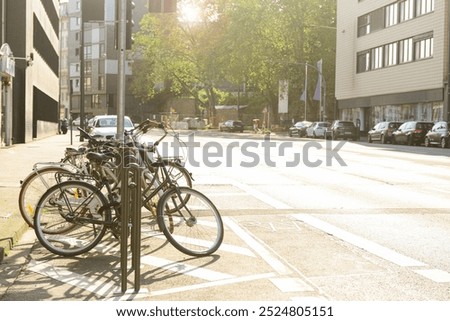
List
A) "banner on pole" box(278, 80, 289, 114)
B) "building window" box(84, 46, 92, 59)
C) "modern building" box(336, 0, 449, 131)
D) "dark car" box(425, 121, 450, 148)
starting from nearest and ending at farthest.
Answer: "dark car" box(425, 121, 450, 148)
"modern building" box(336, 0, 449, 131)
"banner on pole" box(278, 80, 289, 114)
"building window" box(84, 46, 92, 59)

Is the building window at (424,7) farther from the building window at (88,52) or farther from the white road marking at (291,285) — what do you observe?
the building window at (88,52)

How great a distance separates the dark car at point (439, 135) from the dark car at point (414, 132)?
1513 millimetres

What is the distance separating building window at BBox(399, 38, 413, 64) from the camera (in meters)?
52.3

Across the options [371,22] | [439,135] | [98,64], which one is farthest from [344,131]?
[98,64]

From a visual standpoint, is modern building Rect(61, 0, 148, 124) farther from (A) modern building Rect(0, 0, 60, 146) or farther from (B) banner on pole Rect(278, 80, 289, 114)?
(A) modern building Rect(0, 0, 60, 146)

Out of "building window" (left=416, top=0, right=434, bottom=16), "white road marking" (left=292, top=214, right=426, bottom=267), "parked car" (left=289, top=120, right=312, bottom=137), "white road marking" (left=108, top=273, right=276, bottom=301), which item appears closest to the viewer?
"white road marking" (left=108, top=273, right=276, bottom=301)

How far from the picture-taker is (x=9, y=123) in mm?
31828

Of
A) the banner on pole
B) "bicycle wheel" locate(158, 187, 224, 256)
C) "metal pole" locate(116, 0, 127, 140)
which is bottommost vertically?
"bicycle wheel" locate(158, 187, 224, 256)

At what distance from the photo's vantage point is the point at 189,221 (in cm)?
773

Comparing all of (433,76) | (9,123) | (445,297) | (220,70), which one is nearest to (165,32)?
(220,70)

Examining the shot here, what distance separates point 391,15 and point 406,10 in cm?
264

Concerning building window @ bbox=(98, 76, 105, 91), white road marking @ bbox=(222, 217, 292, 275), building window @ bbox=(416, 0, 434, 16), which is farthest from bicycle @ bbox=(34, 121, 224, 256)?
building window @ bbox=(98, 76, 105, 91)

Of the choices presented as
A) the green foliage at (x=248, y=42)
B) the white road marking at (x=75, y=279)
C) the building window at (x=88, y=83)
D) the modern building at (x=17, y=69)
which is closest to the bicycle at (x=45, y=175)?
the white road marking at (x=75, y=279)

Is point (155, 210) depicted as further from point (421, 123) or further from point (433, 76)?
point (433, 76)
